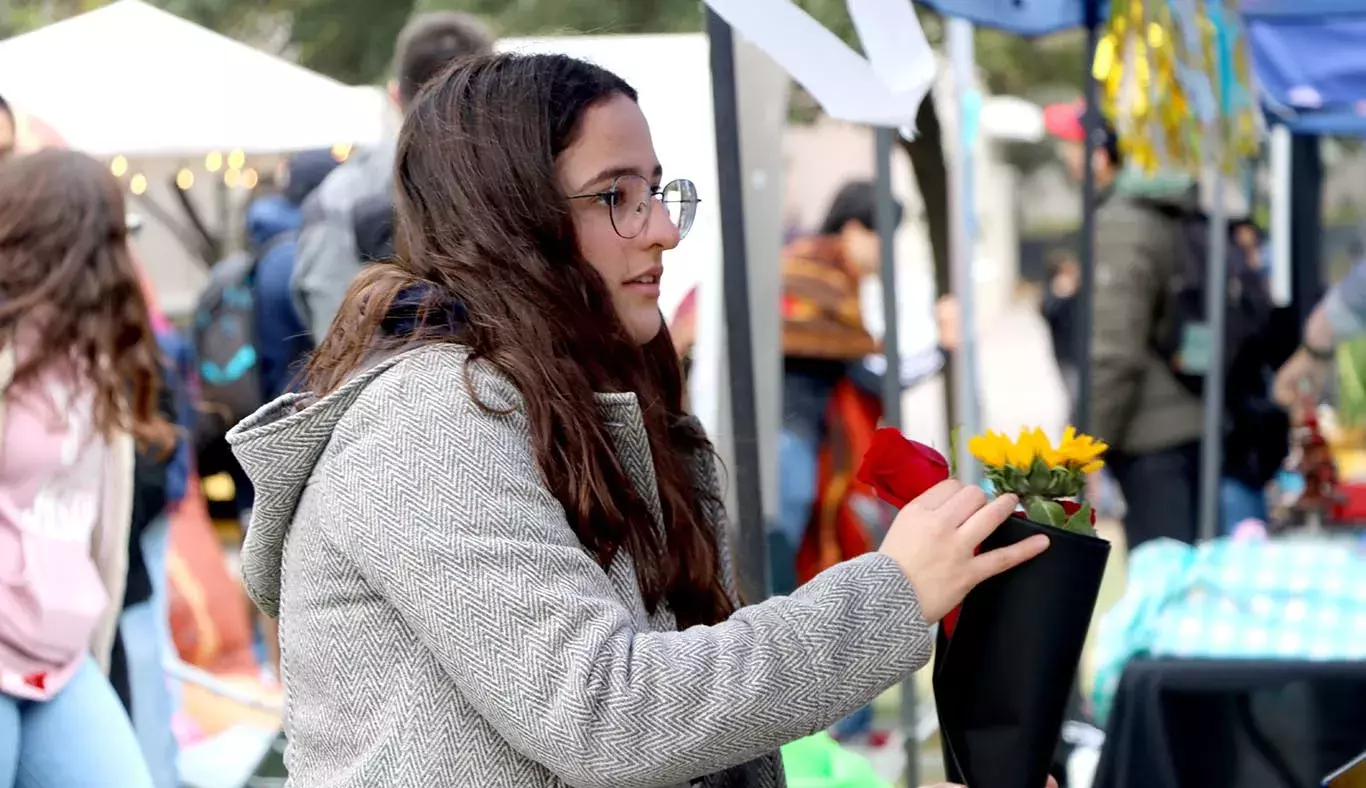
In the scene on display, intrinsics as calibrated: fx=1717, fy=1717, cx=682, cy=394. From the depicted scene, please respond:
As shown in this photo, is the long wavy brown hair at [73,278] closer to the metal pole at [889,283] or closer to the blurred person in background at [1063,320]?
the metal pole at [889,283]

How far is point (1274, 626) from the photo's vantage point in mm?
3354

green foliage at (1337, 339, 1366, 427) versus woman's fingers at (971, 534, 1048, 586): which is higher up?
woman's fingers at (971, 534, 1048, 586)

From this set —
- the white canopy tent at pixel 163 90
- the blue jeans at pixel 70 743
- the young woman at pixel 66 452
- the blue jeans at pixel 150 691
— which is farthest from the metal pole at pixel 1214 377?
the blue jeans at pixel 70 743

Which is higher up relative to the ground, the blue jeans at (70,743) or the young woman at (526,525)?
the young woman at (526,525)

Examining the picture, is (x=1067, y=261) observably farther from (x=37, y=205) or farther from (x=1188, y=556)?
(x=37, y=205)

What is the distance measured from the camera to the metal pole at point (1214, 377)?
5.82 meters

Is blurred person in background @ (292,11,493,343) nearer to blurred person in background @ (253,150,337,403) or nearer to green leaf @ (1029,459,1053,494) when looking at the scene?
blurred person in background @ (253,150,337,403)

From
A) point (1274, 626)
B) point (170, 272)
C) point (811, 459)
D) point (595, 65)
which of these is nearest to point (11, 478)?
point (595, 65)

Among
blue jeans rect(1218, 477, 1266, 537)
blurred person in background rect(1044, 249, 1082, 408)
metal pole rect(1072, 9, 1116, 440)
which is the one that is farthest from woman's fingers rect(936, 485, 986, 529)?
blurred person in background rect(1044, 249, 1082, 408)

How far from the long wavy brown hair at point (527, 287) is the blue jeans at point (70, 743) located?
1659 millimetres

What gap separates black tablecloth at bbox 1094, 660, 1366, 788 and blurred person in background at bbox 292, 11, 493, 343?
206 cm

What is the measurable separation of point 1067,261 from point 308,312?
7048 millimetres

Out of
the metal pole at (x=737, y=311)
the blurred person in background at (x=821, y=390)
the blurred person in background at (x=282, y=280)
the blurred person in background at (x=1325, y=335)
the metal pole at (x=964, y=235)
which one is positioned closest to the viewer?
the metal pole at (x=737, y=311)

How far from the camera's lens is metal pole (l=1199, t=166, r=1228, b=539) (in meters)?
5.82
